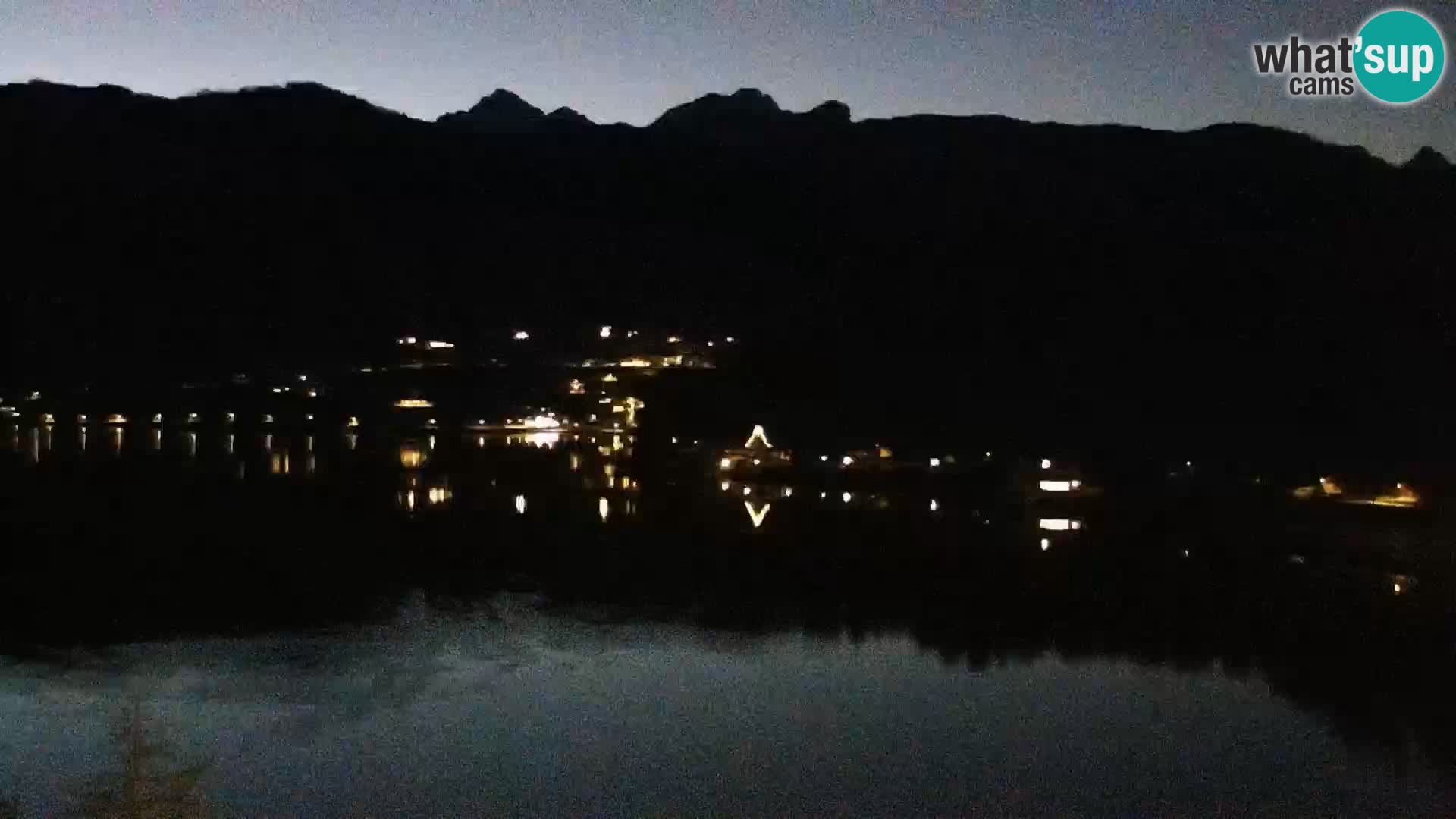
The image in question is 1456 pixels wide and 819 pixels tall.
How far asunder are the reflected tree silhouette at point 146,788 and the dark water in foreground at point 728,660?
0.18 feet

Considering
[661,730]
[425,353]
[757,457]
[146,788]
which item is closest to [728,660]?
[661,730]

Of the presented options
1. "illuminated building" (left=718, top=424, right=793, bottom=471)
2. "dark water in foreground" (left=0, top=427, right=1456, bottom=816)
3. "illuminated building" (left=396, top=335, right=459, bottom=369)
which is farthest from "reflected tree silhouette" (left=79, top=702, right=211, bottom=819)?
"illuminated building" (left=396, top=335, right=459, bottom=369)

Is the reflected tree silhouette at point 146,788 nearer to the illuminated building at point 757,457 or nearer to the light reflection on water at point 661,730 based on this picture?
the light reflection on water at point 661,730

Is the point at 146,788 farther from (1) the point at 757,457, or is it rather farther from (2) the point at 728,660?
(1) the point at 757,457

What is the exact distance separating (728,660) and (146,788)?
6.45 m

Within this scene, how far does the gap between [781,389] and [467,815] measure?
1138 inches

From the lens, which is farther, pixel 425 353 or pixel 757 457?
pixel 425 353

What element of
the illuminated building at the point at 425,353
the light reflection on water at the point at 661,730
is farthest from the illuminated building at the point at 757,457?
the illuminated building at the point at 425,353

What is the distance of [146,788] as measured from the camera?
665 centimetres

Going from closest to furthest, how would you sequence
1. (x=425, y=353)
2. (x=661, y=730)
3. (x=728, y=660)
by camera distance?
(x=661, y=730) < (x=728, y=660) < (x=425, y=353)

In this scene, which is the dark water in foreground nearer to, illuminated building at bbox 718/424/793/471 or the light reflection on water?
the light reflection on water

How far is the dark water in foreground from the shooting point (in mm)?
8797

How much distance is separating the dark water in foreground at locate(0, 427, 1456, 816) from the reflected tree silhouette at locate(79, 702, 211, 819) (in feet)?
0.18

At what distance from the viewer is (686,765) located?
9.29m
